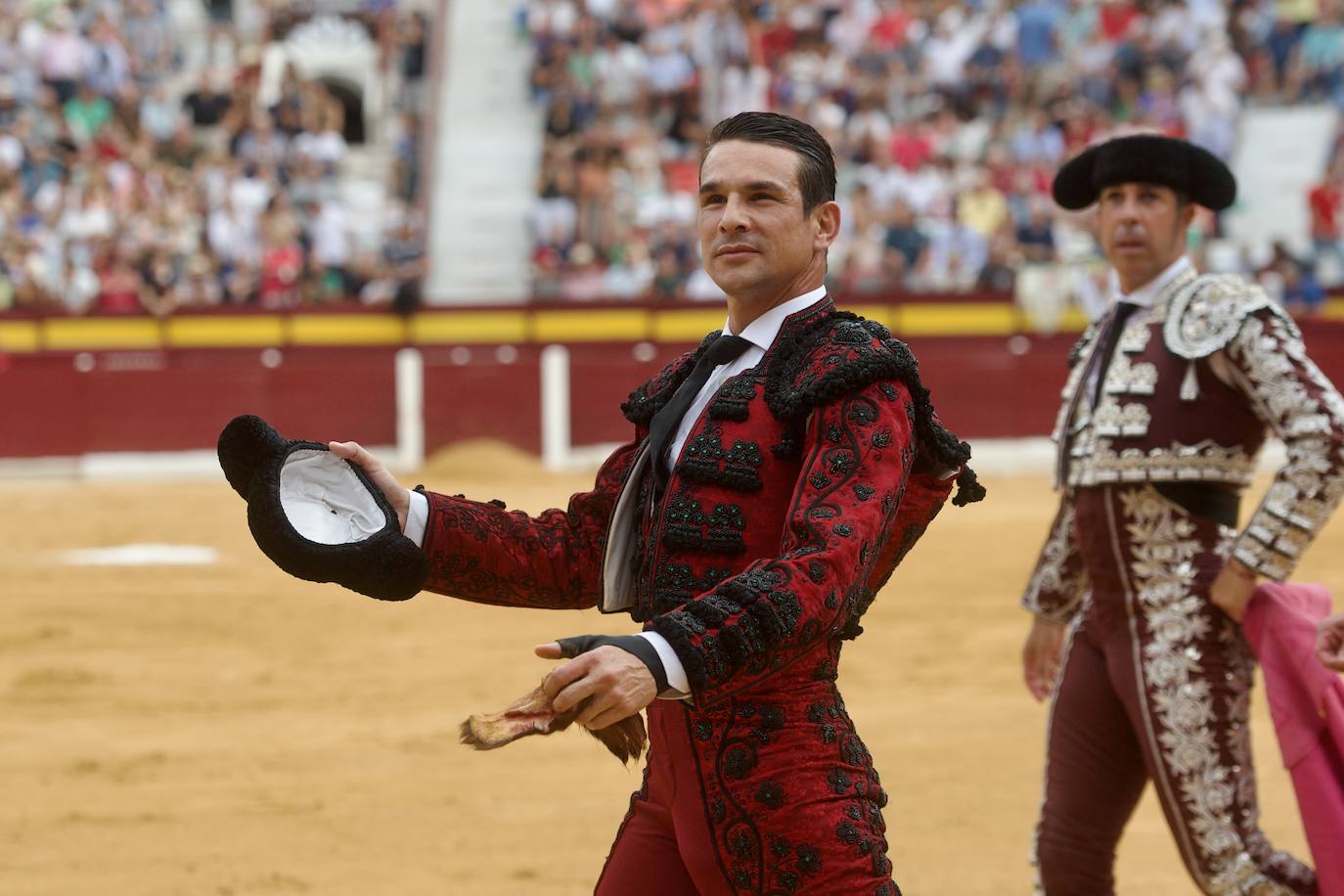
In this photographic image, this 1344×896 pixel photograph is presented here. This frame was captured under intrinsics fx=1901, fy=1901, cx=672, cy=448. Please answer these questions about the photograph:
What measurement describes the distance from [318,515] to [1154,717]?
1.65 meters

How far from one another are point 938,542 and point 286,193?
6.41m

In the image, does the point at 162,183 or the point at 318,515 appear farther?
the point at 162,183

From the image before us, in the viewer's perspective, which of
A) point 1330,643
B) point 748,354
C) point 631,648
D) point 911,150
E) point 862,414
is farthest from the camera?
point 911,150

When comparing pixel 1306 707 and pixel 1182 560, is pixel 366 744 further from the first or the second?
pixel 1306 707

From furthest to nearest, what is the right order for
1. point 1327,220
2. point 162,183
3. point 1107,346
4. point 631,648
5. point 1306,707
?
point 1327,220 < point 162,183 < point 1107,346 < point 1306,707 < point 631,648

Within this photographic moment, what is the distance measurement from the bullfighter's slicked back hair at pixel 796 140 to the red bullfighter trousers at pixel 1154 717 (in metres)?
1.38

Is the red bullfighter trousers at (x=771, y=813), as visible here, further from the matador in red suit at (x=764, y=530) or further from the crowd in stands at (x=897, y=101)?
the crowd in stands at (x=897, y=101)

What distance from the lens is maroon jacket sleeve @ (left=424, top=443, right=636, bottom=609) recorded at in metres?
2.45

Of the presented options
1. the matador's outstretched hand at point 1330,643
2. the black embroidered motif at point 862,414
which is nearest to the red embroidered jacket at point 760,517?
the black embroidered motif at point 862,414

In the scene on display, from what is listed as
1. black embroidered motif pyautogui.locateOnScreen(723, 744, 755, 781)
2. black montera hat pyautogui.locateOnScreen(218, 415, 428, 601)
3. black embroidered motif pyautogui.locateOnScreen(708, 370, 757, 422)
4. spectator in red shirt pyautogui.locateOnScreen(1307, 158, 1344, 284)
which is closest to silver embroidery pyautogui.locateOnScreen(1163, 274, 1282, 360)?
black embroidered motif pyautogui.locateOnScreen(708, 370, 757, 422)

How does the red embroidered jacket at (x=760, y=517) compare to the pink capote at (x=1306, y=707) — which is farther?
the pink capote at (x=1306, y=707)

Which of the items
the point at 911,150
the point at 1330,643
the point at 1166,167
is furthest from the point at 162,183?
the point at 1330,643

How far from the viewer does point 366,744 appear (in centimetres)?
570

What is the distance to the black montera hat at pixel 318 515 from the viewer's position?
7.40 feet
